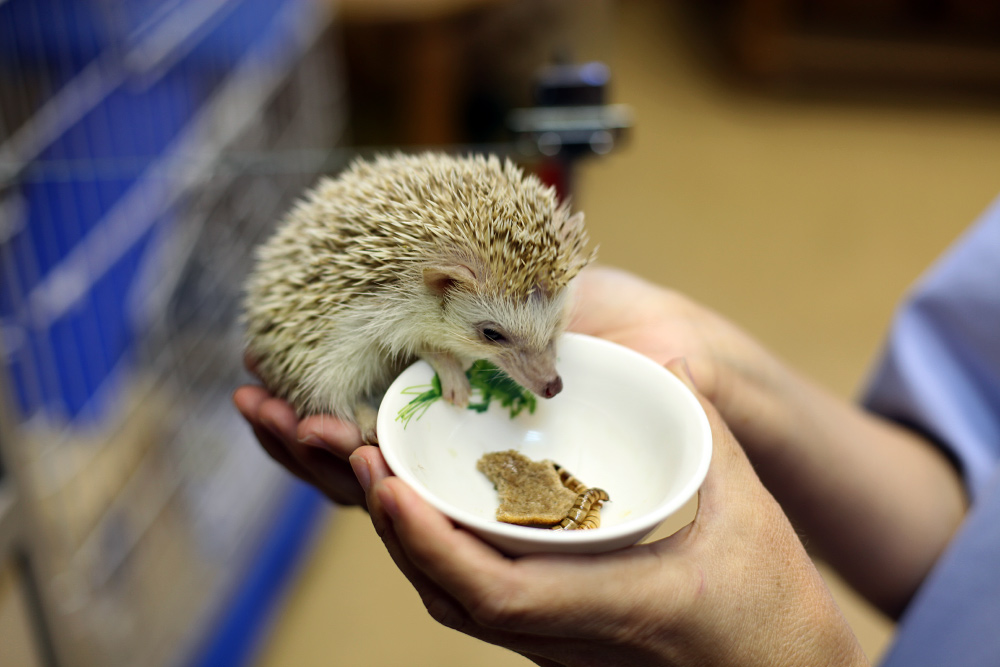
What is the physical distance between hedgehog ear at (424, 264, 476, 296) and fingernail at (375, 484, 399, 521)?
327 mm

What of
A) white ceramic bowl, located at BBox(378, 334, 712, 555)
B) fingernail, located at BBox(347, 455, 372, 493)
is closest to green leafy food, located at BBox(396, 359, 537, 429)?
white ceramic bowl, located at BBox(378, 334, 712, 555)

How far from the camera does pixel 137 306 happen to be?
196 centimetres

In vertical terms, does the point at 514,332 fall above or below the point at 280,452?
above

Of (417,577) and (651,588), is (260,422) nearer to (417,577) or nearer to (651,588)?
(417,577)

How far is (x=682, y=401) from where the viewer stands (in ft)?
2.89

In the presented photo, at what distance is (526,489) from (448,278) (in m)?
0.29

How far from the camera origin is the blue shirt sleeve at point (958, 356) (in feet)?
4.07

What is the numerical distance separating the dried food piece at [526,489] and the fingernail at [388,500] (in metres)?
0.17

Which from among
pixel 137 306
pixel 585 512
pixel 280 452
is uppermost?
pixel 585 512

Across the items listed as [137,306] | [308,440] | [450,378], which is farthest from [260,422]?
[137,306]

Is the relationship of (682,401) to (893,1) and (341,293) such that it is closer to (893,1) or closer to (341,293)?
(341,293)

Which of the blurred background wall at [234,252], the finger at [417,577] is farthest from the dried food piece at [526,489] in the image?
the blurred background wall at [234,252]

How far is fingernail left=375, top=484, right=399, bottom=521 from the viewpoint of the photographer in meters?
0.71

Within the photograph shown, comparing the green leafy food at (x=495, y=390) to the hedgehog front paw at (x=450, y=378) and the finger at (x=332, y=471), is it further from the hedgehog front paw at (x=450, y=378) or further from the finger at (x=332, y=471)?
the finger at (x=332, y=471)
